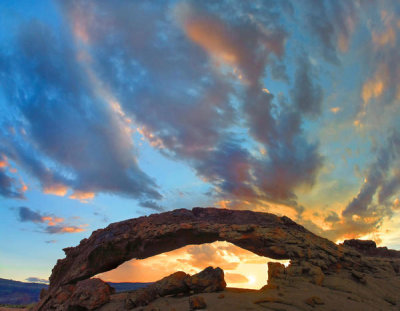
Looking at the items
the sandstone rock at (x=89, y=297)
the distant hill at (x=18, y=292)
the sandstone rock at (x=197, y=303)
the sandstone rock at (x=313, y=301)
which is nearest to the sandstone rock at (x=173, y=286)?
the sandstone rock at (x=197, y=303)

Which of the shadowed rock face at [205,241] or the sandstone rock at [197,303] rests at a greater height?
the shadowed rock face at [205,241]

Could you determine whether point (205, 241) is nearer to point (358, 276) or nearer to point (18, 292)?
point (358, 276)

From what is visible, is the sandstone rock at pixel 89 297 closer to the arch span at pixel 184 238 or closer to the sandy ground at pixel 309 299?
the sandy ground at pixel 309 299

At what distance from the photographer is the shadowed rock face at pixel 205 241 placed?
1242 cm

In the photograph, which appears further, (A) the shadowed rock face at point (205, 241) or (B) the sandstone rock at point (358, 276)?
(A) the shadowed rock face at point (205, 241)

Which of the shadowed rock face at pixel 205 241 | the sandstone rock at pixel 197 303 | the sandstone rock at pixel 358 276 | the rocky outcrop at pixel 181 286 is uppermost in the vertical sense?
the shadowed rock face at pixel 205 241

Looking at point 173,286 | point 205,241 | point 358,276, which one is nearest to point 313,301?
point 358,276

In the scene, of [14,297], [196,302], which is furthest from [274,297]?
[14,297]

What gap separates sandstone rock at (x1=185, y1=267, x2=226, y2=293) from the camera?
1056 cm

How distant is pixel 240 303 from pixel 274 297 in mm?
1260

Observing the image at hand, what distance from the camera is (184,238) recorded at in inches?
629

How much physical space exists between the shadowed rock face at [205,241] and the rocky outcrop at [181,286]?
8.98ft

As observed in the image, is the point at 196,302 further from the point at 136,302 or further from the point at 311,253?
the point at 311,253

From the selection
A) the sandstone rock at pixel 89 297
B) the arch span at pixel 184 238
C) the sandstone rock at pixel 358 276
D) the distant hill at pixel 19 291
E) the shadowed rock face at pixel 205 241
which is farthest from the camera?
the distant hill at pixel 19 291
